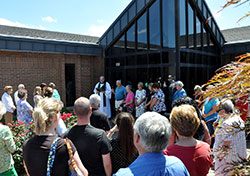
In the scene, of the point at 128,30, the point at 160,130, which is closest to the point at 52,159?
the point at 160,130

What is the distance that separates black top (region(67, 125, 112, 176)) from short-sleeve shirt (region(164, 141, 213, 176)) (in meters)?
0.82

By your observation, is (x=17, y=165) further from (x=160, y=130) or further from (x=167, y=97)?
(x=167, y=97)

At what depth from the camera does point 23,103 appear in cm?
592

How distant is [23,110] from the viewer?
597 centimetres

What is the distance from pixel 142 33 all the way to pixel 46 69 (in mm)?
5818

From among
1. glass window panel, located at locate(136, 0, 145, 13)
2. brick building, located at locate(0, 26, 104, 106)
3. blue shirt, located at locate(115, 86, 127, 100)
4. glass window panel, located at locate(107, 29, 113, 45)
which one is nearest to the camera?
blue shirt, located at locate(115, 86, 127, 100)

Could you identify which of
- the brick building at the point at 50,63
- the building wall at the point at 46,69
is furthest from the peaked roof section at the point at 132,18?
the building wall at the point at 46,69

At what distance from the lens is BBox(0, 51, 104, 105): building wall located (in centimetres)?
1116

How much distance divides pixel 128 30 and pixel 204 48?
14.7ft

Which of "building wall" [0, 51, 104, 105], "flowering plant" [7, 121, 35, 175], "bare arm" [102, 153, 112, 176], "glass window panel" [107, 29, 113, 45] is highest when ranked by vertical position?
"glass window panel" [107, 29, 113, 45]

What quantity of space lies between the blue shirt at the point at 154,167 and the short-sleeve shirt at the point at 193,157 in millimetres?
567

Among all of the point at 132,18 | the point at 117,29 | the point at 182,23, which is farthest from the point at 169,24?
the point at 117,29

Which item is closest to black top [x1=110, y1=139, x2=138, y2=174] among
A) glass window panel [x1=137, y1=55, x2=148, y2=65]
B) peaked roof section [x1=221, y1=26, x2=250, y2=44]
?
glass window panel [x1=137, y1=55, x2=148, y2=65]

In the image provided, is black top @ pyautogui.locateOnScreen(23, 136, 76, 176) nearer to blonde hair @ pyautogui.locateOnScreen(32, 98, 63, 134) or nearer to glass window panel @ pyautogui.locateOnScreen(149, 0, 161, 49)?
blonde hair @ pyautogui.locateOnScreen(32, 98, 63, 134)
